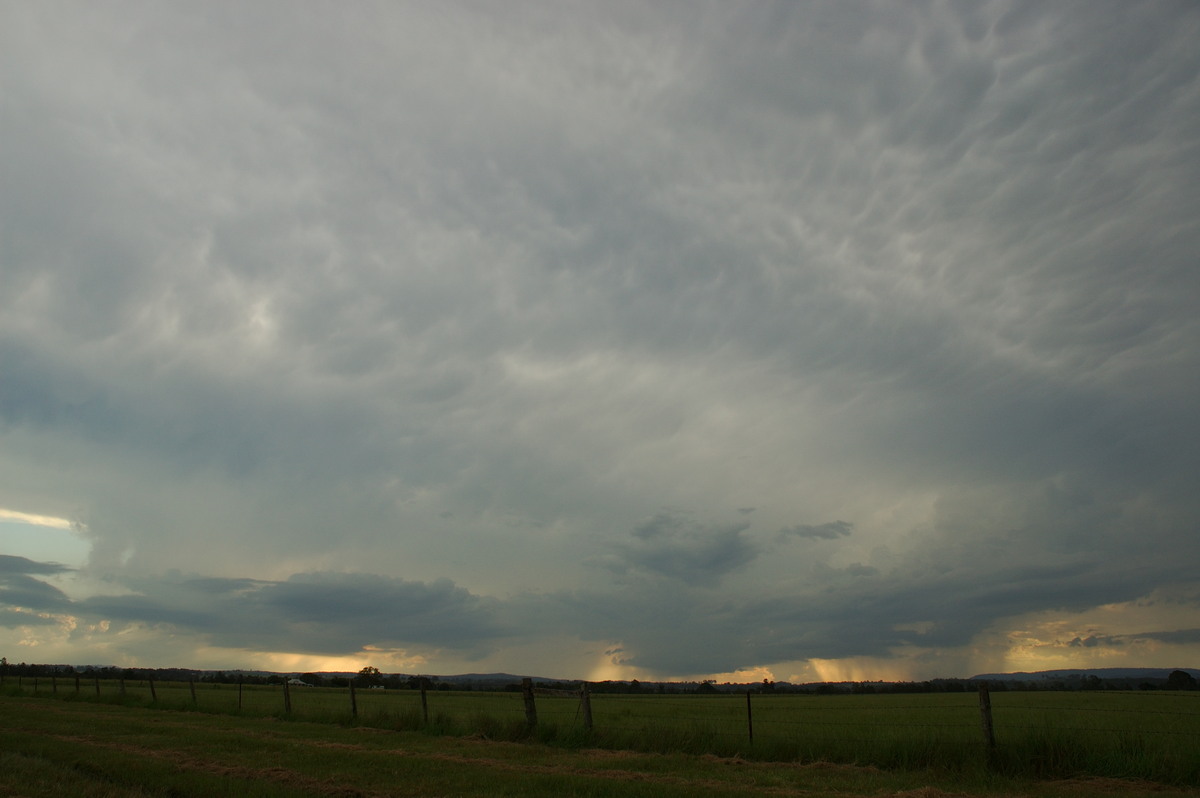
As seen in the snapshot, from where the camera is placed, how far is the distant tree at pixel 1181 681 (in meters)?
71.3

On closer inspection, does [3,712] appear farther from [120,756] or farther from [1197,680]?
[1197,680]

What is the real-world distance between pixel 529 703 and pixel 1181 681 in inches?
3290

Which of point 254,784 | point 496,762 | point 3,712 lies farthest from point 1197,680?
point 3,712

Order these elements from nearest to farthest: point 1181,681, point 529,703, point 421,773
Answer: point 421,773 → point 529,703 → point 1181,681

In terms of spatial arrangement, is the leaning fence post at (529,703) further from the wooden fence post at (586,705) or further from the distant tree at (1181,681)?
the distant tree at (1181,681)

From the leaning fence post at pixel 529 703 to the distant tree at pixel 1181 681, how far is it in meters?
77.9

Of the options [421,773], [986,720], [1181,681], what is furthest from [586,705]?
[1181,681]

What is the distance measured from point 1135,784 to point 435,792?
1341 centimetres

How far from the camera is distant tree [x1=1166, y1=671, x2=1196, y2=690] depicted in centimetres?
7131

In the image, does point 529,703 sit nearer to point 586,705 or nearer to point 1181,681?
point 586,705

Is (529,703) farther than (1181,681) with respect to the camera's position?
No

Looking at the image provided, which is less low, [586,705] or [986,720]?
[986,720]

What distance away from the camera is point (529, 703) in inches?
912

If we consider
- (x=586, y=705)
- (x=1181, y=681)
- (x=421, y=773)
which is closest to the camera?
(x=421, y=773)
